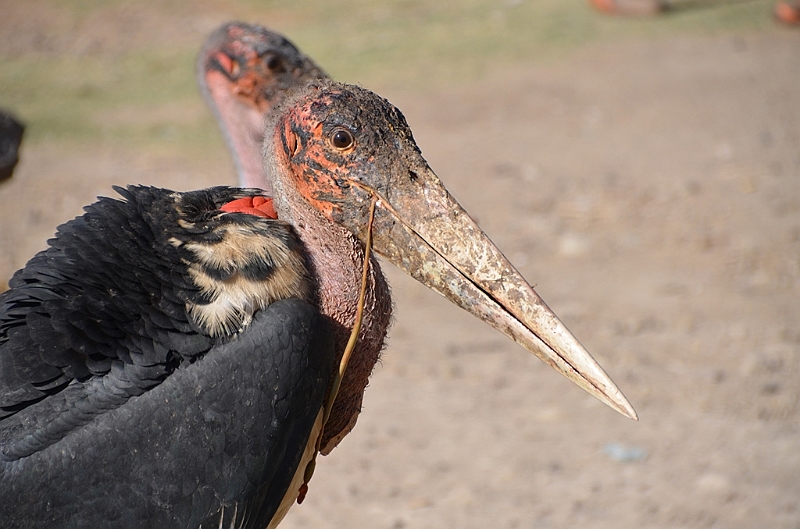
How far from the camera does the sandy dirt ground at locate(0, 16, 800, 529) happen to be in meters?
4.60

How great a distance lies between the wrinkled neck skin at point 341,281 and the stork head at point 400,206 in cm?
4

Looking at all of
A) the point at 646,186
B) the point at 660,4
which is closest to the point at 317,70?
the point at 646,186

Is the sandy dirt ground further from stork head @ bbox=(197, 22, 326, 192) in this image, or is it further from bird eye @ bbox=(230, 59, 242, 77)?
bird eye @ bbox=(230, 59, 242, 77)

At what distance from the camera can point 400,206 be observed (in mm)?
2545

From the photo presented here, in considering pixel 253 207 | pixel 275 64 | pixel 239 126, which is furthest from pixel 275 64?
pixel 253 207

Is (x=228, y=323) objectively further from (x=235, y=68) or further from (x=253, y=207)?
(x=235, y=68)

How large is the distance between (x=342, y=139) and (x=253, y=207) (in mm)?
379

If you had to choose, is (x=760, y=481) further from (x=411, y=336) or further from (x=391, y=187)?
(x=391, y=187)

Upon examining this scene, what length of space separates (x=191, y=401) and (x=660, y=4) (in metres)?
10.5

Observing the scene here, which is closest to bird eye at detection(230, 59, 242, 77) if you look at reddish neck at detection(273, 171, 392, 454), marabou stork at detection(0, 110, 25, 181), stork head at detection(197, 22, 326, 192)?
stork head at detection(197, 22, 326, 192)

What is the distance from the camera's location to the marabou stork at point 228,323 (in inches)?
89.7

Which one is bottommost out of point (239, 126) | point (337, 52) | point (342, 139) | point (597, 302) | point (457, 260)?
point (597, 302)

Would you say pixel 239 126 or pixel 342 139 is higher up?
pixel 342 139

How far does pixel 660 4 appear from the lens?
11555mm
